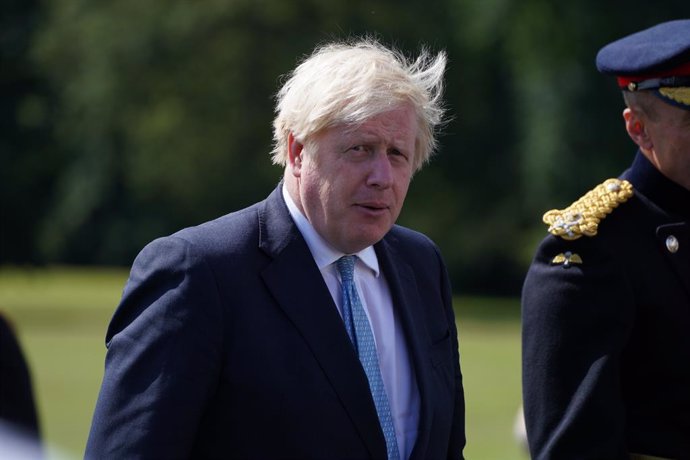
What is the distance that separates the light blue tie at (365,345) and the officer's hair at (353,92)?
14.2 inches

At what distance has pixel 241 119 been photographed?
34438 millimetres

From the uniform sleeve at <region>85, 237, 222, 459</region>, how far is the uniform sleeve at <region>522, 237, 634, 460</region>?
3.87ft

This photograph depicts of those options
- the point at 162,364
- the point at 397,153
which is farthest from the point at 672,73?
the point at 162,364

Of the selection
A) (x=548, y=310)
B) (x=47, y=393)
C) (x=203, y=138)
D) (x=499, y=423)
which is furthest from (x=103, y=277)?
(x=548, y=310)

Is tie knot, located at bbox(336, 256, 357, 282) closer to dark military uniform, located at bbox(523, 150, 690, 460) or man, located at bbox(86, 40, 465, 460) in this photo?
man, located at bbox(86, 40, 465, 460)

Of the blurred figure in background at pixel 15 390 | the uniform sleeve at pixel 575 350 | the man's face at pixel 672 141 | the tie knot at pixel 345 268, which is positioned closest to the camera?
the tie knot at pixel 345 268

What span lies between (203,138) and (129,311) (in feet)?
102

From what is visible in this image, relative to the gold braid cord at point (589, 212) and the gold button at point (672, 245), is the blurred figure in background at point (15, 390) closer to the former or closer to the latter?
the gold braid cord at point (589, 212)

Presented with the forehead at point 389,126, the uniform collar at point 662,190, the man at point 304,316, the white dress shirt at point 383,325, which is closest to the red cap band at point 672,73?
the uniform collar at point 662,190

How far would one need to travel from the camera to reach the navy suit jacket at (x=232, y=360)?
3277 mm

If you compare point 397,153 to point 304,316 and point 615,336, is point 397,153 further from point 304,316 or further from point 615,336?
point 615,336

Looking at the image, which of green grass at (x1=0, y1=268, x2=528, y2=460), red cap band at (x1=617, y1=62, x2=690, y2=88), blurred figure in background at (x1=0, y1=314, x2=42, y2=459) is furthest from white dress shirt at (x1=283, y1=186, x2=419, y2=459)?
green grass at (x1=0, y1=268, x2=528, y2=460)

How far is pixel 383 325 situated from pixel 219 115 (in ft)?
102

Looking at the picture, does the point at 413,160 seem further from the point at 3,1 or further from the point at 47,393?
the point at 3,1
